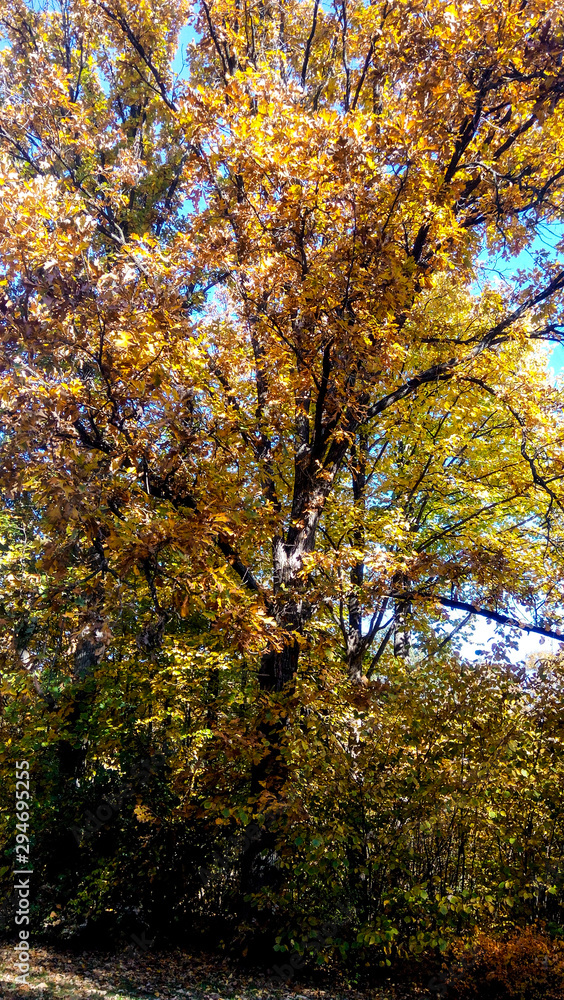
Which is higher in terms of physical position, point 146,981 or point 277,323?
point 277,323

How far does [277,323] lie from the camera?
5.23 metres

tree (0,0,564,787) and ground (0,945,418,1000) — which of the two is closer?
tree (0,0,564,787)

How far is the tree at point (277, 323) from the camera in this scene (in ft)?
12.7

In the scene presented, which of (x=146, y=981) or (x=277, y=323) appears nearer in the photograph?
(x=277, y=323)

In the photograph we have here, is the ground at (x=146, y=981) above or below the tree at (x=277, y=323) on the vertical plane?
below

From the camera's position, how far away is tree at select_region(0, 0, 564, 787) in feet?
12.7

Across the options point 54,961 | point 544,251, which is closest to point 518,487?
point 544,251

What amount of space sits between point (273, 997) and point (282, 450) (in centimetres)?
500

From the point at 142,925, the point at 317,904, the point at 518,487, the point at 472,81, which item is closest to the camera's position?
the point at 472,81

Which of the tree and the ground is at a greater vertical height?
the tree

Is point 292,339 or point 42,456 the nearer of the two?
point 42,456

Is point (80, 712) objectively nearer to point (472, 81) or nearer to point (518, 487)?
point (518, 487)

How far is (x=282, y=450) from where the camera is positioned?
5980 millimetres

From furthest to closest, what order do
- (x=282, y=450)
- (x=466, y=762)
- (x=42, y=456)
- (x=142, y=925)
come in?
(x=142, y=925), (x=282, y=450), (x=466, y=762), (x=42, y=456)
